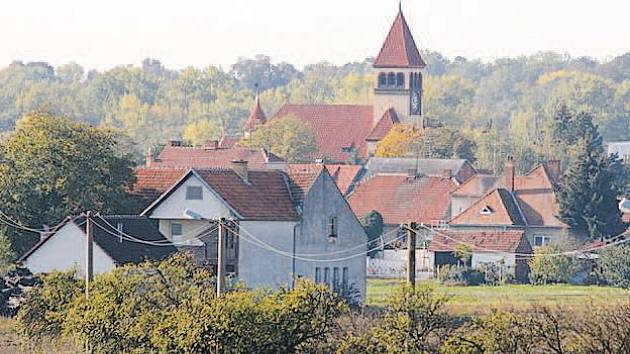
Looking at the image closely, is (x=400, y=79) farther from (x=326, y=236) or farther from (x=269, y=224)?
(x=269, y=224)

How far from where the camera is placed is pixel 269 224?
5366 centimetres

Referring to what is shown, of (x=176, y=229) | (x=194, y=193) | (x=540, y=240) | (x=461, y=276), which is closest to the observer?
(x=176, y=229)

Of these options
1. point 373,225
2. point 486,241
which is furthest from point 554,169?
point 486,241

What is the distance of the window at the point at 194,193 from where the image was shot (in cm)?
5344

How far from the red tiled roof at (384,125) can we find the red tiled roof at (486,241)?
50807 mm

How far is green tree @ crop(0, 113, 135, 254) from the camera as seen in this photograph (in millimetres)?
54344

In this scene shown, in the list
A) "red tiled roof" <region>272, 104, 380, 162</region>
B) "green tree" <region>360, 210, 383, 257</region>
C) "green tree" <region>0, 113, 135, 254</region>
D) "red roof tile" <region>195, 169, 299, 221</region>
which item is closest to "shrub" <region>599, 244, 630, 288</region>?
"green tree" <region>360, 210, 383, 257</region>

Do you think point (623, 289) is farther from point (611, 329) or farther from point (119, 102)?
point (119, 102)

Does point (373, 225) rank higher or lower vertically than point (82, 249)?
higher

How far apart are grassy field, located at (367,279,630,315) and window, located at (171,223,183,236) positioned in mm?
5701

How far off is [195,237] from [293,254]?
2.91 meters

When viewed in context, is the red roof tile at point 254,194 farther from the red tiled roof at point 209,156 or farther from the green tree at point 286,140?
the green tree at point 286,140

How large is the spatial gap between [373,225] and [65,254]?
30880mm

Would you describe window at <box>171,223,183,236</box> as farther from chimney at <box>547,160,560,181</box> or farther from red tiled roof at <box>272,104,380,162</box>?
red tiled roof at <box>272,104,380,162</box>
